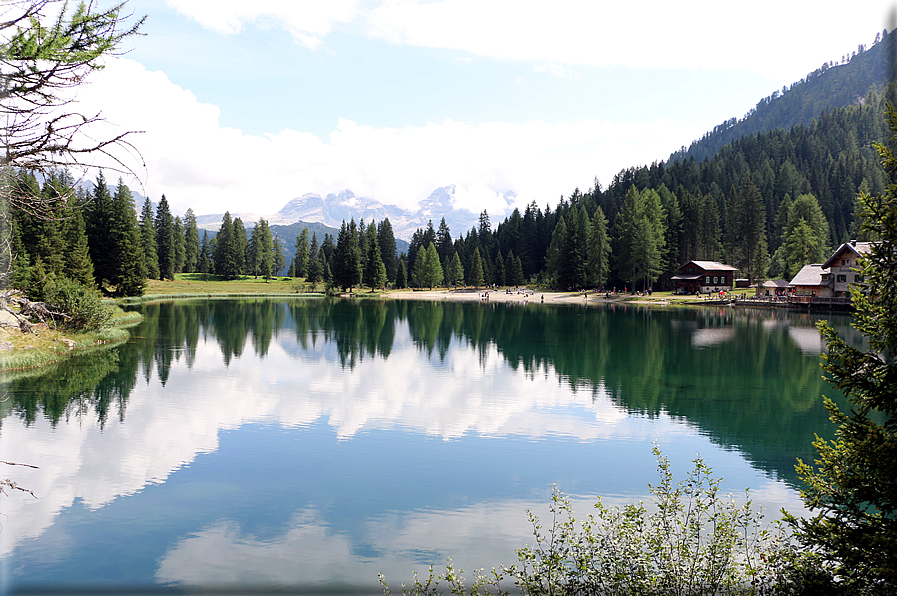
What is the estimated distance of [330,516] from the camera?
1377cm

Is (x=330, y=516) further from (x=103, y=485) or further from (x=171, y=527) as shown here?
(x=103, y=485)

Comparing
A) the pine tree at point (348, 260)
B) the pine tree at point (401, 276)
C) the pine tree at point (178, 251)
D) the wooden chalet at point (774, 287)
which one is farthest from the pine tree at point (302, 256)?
the wooden chalet at point (774, 287)

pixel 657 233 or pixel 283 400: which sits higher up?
pixel 657 233

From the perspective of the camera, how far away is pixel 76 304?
40.1 m

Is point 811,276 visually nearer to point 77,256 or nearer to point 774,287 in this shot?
point 774,287

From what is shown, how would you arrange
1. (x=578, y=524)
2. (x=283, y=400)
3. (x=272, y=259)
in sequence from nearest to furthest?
(x=578, y=524) < (x=283, y=400) < (x=272, y=259)

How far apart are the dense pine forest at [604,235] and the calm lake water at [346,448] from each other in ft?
139

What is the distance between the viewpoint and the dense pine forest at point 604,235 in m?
81.9

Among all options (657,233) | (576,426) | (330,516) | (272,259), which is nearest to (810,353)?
(576,426)

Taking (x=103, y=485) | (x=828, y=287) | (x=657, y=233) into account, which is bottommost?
(x=103, y=485)

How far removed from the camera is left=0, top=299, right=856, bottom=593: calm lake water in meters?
11.9

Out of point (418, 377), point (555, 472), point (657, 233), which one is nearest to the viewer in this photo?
point (555, 472)

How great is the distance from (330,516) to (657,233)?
340ft

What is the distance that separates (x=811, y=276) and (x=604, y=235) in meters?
37.7
